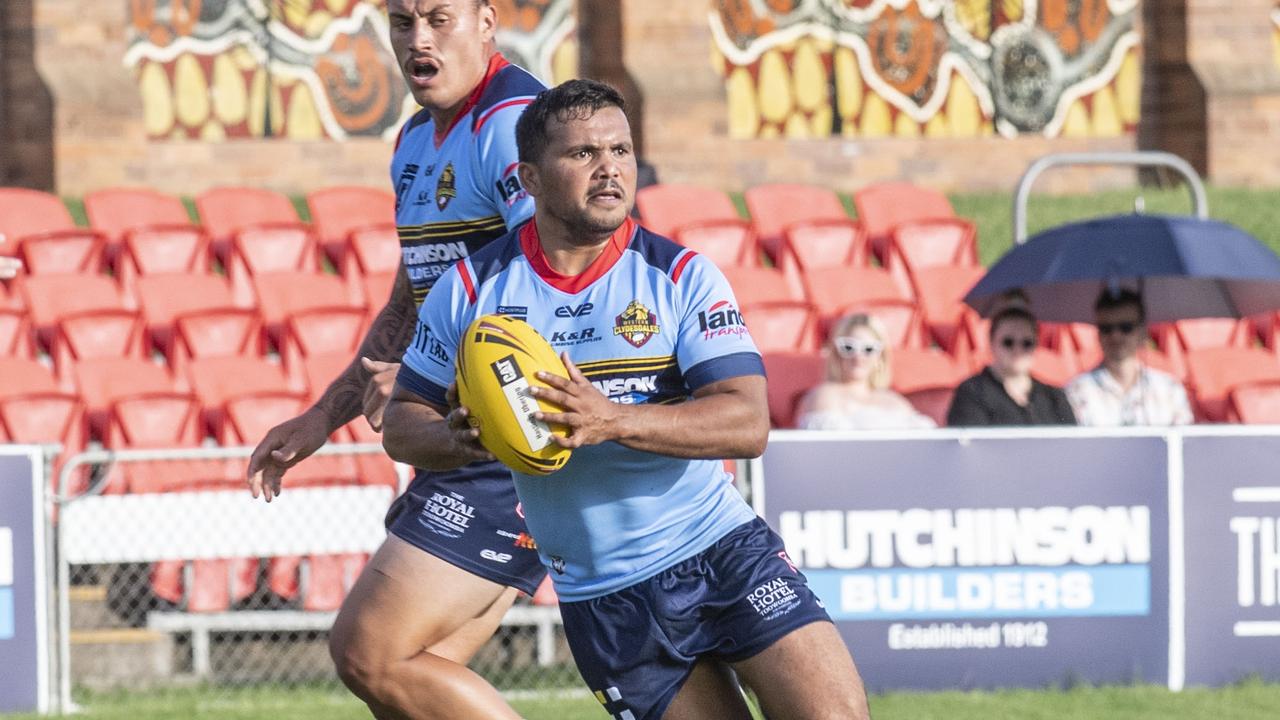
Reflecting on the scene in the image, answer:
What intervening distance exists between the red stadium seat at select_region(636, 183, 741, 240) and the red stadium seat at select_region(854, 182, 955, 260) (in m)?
0.96

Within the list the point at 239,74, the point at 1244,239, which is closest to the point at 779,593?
the point at 1244,239

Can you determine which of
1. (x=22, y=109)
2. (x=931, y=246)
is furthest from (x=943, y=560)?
(x=22, y=109)

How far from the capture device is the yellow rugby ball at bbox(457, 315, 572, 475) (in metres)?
3.77

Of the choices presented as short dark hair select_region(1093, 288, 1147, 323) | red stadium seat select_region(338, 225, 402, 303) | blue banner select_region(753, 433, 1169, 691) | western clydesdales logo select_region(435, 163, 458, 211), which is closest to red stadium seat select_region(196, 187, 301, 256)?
red stadium seat select_region(338, 225, 402, 303)

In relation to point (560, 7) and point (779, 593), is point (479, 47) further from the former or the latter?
point (560, 7)

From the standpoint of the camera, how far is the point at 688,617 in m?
4.11

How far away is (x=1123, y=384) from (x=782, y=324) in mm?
2036

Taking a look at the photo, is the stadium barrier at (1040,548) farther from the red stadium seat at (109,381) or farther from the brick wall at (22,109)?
the brick wall at (22,109)

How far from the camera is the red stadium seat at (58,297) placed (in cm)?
1084

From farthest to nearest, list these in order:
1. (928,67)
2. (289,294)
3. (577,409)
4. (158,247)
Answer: (928,67) → (158,247) → (289,294) → (577,409)

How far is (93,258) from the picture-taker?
462 inches

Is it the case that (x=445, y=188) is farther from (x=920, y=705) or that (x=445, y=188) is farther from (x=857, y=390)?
(x=857, y=390)

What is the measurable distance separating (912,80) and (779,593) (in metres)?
15.0

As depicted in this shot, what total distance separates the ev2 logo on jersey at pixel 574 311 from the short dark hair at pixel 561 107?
33 centimetres
